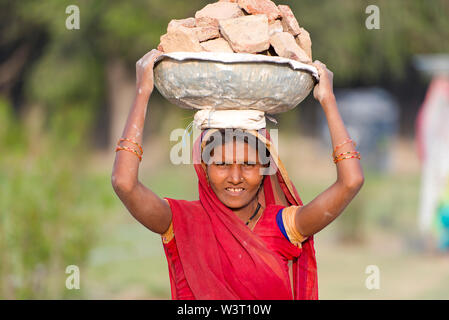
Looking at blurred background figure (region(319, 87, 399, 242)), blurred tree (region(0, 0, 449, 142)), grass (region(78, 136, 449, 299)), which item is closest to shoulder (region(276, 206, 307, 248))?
grass (region(78, 136, 449, 299))

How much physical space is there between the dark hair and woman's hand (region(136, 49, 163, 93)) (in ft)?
1.05

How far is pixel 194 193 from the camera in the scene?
29.3 feet

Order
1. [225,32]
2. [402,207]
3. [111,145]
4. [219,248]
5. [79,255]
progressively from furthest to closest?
[111,145]
[402,207]
[79,255]
[219,248]
[225,32]

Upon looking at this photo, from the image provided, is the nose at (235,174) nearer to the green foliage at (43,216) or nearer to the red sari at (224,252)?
the red sari at (224,252)

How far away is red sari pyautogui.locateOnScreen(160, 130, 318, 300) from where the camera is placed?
257cm

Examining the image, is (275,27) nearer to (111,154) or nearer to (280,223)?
(280,223)

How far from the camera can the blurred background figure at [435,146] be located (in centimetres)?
891

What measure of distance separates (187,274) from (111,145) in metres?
16.0

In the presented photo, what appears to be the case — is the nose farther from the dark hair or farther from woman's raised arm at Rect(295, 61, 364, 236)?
woman's raised arm at Rect(295, 61, 364, 236)

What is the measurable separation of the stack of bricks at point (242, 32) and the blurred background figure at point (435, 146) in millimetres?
6764

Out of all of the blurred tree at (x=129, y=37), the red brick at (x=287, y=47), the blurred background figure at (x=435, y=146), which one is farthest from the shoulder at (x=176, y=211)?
the blurred tree at (x=129, y=37)

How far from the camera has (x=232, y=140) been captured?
2605mm

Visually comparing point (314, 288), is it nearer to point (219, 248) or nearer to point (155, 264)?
point (219, 248)
